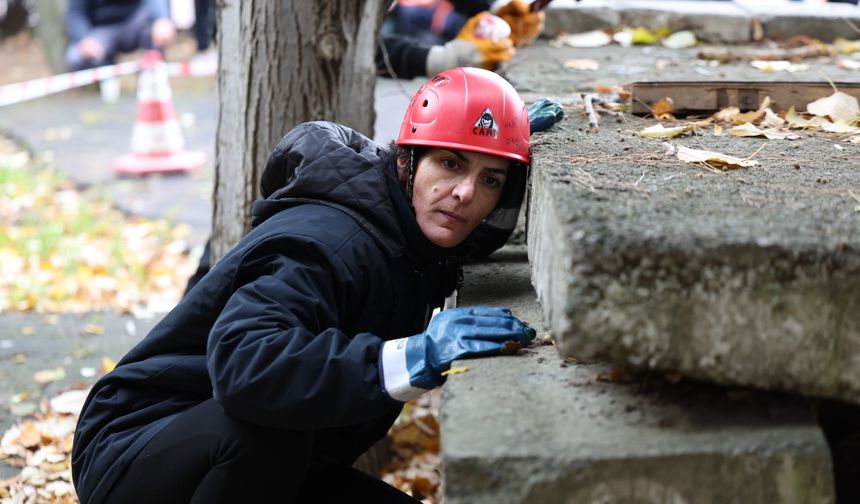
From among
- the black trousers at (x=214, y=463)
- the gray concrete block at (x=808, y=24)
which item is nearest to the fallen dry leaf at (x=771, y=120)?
the black trousers at (x=214, y=463)

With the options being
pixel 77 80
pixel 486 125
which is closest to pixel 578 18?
pixel 486 125

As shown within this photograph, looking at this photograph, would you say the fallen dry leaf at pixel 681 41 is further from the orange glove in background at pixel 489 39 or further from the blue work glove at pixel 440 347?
the blue work glove at pixel 440 347

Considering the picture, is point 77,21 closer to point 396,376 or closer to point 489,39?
point 489,39

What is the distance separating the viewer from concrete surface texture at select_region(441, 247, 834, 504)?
170 cm

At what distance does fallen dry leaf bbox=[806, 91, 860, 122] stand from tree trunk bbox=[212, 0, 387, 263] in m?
1.64

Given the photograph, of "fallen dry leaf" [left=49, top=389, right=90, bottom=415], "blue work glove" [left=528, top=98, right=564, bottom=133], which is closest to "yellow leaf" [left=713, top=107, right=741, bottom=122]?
"blue work glove" [left=528, top=98, right=564, bottom=133]

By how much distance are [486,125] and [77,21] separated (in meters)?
10.9

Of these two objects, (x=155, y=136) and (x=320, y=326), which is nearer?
(x=320, y=326)

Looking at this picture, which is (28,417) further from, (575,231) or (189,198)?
(189,198)

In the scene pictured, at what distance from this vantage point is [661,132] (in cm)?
298

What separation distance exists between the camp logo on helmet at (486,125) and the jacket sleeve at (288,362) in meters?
0.69

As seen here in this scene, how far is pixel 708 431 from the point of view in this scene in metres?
1.76

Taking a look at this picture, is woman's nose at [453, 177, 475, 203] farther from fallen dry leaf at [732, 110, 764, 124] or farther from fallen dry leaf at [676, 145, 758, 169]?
fallen dry leaf at [732, 110, 764, 124]

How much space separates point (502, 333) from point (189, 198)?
720 cm
